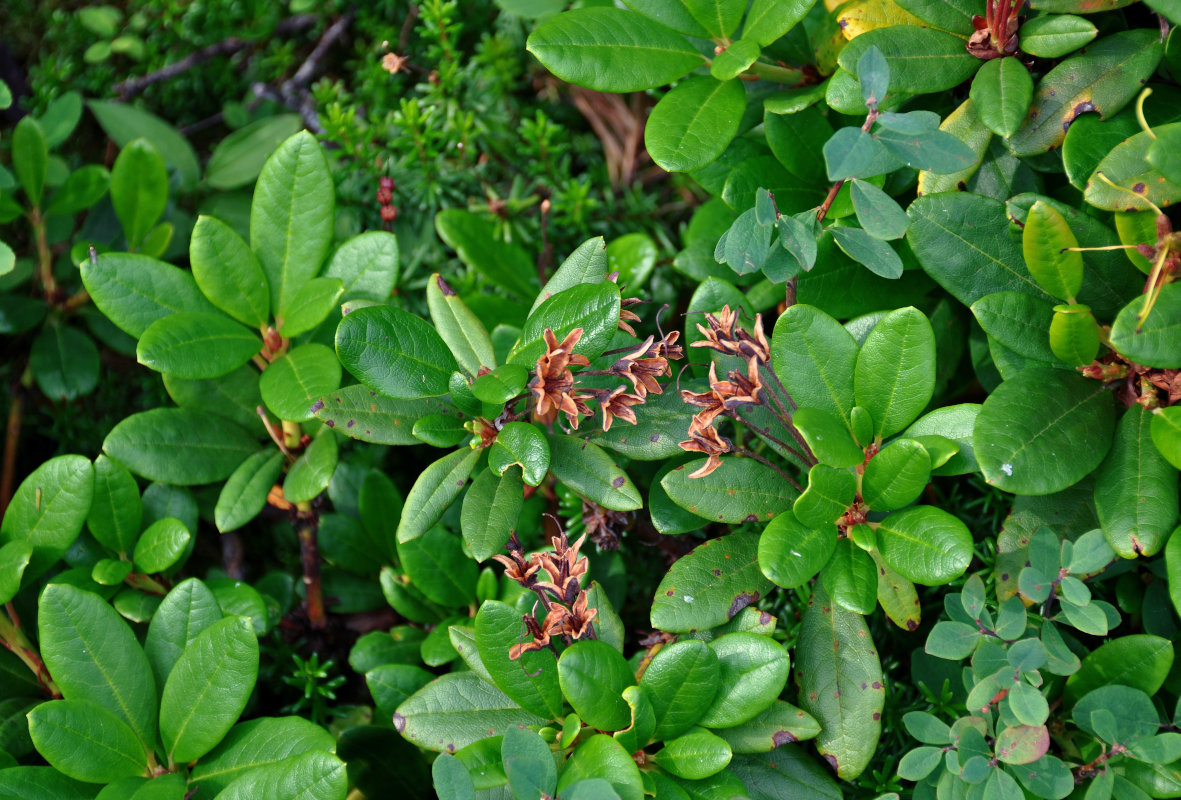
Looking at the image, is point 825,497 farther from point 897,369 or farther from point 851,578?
point 897,369

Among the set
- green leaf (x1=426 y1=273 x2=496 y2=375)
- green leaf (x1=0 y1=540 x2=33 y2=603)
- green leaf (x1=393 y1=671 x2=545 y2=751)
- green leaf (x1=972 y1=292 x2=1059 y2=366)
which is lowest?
green leaf (x1=393 y1=671 x2=545 y2=751)

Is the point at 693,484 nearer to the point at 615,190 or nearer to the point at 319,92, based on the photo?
the point at 615,190

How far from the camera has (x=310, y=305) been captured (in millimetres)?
1781

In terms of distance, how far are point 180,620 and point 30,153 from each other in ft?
4.39

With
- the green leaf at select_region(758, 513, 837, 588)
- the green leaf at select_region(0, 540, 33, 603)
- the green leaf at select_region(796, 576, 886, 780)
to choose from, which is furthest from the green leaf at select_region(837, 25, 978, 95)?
the green leaf at select_region(0, 540, 33, 603)

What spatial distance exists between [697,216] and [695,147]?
0.44 m

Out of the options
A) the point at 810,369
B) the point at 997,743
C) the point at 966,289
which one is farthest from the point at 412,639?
→ the point at 966,289

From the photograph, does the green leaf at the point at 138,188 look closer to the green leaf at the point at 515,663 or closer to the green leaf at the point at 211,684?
the green leaf at the point at 211,684

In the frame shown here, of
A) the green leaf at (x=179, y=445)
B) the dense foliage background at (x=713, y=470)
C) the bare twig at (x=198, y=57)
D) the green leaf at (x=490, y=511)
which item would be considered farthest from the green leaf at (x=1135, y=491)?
the bare twig at (x=198, y=57)

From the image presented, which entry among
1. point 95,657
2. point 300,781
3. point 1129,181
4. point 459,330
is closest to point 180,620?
point 95,657

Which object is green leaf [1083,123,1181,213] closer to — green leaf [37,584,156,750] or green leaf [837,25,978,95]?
green leaf [837,25,978,95]

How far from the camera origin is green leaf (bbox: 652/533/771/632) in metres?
1.56

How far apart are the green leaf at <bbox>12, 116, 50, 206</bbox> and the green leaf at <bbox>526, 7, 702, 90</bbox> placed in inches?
55.5

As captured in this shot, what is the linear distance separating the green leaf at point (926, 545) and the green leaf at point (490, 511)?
0.65 meters
